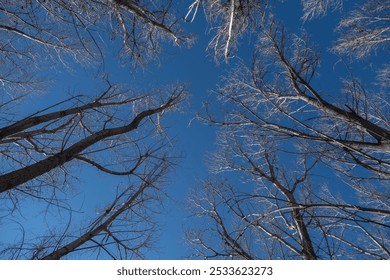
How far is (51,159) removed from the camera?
104 inches

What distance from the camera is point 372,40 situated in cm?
521

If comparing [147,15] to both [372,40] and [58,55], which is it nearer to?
[58,55]

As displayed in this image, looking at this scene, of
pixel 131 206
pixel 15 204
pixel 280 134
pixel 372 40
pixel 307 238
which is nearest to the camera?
pixel 280 134

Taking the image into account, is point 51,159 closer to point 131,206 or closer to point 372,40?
point 131,206

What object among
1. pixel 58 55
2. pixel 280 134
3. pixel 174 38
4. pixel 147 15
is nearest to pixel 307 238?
pixel 280 134

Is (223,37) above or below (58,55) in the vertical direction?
below

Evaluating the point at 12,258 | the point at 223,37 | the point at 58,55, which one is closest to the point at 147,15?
the point at 223,37

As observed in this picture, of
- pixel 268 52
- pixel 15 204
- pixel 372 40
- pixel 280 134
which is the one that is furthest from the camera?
pixel 372 40

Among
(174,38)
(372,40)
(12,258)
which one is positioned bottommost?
(12,258)

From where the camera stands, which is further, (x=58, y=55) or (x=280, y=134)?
(x=58, y=55)

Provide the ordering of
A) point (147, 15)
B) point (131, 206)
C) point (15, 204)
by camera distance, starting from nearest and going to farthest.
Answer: point (15, 204) < point (131, 206) < point (147, 15)

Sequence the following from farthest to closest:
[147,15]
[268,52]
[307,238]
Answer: [268,52]
[307,238]
[147,15]

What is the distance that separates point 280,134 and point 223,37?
1996 millimetres

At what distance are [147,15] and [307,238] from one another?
12.2 ft
